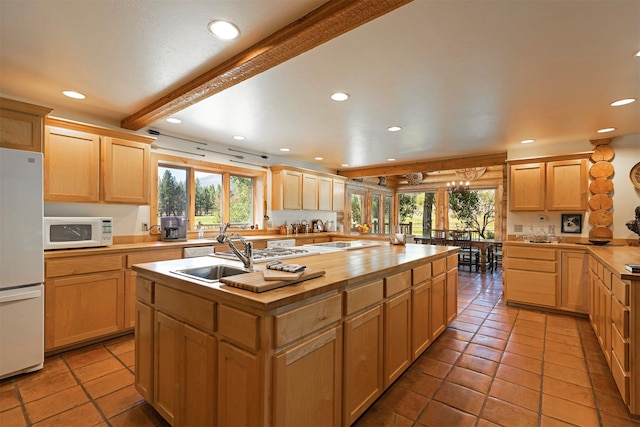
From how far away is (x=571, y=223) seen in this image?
4.19 m

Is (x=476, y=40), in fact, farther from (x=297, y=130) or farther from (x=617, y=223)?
(x=617, y=223)

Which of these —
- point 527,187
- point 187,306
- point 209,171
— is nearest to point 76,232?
point 209,171

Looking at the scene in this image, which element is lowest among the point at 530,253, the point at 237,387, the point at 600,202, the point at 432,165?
the point at 237,387

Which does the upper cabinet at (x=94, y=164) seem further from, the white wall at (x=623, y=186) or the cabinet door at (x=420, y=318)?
the white wall at (x=623, y=186)

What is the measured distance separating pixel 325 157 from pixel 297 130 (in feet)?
5.97

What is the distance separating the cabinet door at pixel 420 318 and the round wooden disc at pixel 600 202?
3.04 m

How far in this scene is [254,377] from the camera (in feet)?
4.05

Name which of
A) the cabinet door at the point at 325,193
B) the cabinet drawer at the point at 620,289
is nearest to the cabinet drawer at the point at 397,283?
the cabinet drawer at the point at 620,289

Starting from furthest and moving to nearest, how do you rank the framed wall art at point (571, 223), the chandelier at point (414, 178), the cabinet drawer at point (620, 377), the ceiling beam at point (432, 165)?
the chandelier at point (414, 178), the ceiling beam at point (432, 165), the framed wall art at point (571, 223), the cabinet drawer at point (620, 377)

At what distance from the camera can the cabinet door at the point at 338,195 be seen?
6415 millimetres

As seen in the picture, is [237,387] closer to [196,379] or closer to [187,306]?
[196,379]

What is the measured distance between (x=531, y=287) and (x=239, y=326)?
4260 mm

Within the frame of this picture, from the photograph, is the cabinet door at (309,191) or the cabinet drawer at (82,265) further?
the cabinet door at (309,191)

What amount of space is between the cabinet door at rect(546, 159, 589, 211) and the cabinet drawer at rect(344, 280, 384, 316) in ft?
12.0
